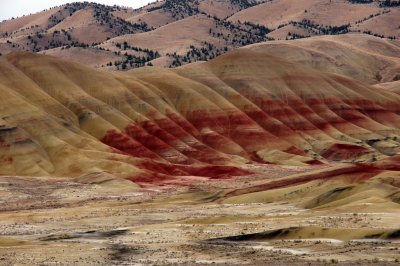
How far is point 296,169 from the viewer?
544 feet

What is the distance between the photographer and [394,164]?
11744 centimetres

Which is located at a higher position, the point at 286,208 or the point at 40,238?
the point at 40,238

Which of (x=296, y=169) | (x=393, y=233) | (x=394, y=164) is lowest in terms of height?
(x=296, y=169)

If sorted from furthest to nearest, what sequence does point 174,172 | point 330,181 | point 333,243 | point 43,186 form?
point 174,172 → point 43,186 → point 330,181 → point 333,243

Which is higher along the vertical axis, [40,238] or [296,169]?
[40,238]

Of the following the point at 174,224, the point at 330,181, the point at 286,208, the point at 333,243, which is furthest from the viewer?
the point at 330,181

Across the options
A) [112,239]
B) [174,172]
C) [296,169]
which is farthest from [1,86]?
[112,239]

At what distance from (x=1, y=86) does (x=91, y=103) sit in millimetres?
22644

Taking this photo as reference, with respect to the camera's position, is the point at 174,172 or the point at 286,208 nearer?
the point at 286,208

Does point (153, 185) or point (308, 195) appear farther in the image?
point (153, 185)

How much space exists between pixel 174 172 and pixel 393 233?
88817mm

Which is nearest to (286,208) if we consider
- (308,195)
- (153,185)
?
(308,195)

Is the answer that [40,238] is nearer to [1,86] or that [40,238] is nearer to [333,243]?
[333,243]

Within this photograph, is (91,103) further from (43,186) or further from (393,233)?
(393,233)
